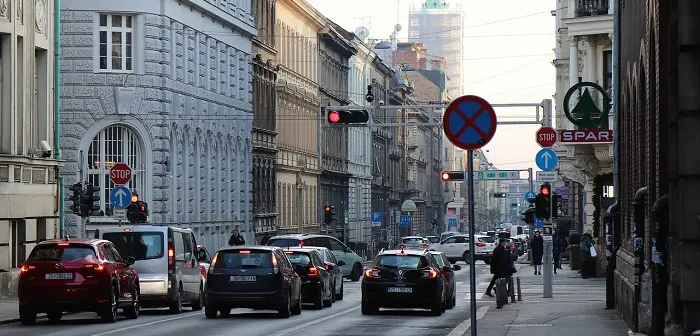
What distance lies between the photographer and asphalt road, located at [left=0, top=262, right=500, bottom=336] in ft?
84.9

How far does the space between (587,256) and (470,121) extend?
37200mm

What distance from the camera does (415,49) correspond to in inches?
6545

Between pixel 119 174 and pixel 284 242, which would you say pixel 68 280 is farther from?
pixel 284 242

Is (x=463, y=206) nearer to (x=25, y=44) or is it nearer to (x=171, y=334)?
(x=25, y=44)

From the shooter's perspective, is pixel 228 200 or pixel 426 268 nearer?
pixel 426 268

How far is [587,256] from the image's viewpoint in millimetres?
52562

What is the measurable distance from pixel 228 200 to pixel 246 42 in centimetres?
718

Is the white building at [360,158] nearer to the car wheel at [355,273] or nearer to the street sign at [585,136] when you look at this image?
the car wheel at [355,273]

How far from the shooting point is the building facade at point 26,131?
123 ft

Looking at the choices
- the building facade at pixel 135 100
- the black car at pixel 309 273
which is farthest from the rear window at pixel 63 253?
the building facade at pixel 135 100

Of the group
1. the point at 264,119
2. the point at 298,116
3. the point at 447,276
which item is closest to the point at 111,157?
the point at 447,276

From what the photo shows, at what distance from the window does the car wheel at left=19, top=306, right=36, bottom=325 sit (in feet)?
82.6

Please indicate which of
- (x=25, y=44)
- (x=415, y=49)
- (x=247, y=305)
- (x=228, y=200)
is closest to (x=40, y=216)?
(x=25, y=44)

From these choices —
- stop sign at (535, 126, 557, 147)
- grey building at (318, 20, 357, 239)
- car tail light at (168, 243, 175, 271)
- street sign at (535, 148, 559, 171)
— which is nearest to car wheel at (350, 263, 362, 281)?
street sign at (535, 148, 559, 171)
